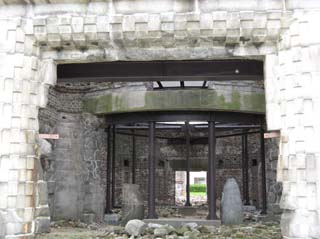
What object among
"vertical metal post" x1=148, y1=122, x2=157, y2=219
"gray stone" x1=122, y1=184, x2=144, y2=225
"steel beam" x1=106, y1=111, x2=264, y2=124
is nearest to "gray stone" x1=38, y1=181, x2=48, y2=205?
"vertical metal post" x1=148, y1=122, x2=157, y2=219

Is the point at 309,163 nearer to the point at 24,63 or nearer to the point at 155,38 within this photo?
the point at 155,38

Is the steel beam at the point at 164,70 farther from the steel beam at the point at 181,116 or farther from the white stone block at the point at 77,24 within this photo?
the steel beam at the point at 181,116

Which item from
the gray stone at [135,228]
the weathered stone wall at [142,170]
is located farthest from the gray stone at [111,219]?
the gray stone at [135,228]

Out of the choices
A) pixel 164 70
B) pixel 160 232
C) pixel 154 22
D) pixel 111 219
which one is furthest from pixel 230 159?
pixel 154 22

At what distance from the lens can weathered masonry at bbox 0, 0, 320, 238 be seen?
4.70 meters

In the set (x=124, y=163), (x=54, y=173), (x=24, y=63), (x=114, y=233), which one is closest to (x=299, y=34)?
(x=24, y=63)

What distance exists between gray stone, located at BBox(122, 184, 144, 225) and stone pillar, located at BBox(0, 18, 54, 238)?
6.95 metres

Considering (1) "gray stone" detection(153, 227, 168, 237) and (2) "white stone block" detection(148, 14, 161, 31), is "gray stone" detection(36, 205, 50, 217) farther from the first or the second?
(1) "gray stone" detection(153, 227, 168, 237)

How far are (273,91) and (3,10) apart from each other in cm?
340

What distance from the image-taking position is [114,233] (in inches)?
359

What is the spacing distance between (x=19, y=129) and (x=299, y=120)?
325 centimetres

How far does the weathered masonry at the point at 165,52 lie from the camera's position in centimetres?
470

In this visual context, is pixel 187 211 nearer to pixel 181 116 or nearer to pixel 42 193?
pixel 181 116

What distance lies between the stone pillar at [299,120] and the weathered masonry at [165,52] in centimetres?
1
